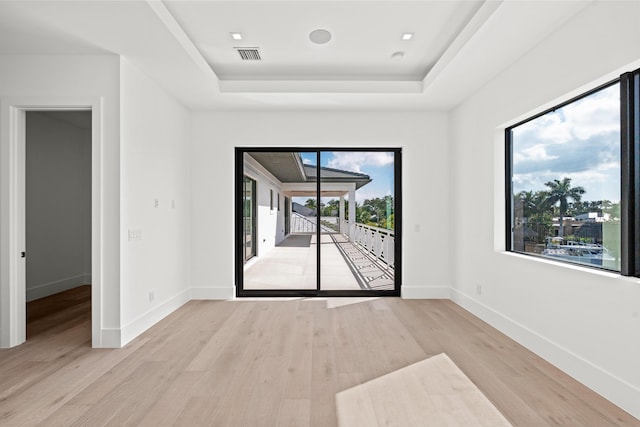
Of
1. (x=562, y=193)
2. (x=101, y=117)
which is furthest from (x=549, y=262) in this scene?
(x=101, y=117)

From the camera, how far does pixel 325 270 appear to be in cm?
644

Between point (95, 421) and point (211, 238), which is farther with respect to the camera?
point (211, 238)

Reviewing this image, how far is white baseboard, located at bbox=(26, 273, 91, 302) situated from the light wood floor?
Answer: 46.3 inches

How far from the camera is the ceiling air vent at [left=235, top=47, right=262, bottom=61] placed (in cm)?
363

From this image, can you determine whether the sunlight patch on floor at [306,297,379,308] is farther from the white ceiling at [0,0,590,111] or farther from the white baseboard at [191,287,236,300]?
the white ceiling at [0,0,590,111]

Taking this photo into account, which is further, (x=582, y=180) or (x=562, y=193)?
(x=562, y=193)

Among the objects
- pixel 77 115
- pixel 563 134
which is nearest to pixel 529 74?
pixel 563 134

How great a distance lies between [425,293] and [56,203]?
5773 millimetres

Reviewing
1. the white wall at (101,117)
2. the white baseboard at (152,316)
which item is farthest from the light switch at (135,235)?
the white baseboard at (152,316)

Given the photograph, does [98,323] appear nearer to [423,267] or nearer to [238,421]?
[238,421]

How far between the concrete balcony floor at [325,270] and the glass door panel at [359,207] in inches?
0.6

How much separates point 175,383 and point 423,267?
354 centimetres

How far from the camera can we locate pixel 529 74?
3160 millimetres

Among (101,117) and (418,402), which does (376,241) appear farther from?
(101,117)
